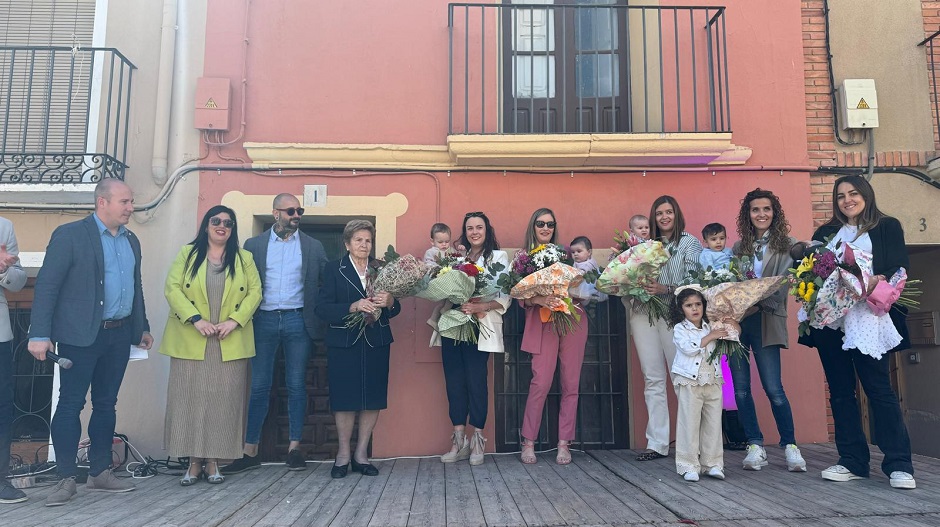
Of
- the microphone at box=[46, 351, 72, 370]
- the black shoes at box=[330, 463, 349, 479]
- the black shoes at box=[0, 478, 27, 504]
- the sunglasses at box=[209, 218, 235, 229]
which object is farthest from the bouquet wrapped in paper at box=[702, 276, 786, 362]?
the black shoes at box=[0, 478, 27, 504]

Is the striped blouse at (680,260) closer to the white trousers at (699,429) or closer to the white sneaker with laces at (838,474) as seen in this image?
the white trousers at (699,429)

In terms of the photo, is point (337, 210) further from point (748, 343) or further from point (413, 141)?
point (748, 343)

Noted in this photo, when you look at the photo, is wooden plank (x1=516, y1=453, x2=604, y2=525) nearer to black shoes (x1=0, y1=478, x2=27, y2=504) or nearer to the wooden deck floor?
the wooden deck floor

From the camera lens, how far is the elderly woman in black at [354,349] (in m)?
4.46

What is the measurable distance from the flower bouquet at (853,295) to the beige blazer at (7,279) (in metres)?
4.77

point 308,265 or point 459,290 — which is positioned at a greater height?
point 308,265

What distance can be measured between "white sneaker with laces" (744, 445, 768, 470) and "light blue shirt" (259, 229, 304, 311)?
322cm

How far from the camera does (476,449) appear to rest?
4742mm

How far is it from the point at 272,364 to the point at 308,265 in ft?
2.48

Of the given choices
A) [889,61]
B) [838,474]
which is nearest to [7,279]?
[838,474]

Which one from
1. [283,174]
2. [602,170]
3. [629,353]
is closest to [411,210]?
[283,174]

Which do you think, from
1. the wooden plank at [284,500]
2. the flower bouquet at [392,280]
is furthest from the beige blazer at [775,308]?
the wooden plank at [284,500]

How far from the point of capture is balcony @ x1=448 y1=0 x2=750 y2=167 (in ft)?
17.6

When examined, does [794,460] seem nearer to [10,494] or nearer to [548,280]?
[548,280]
